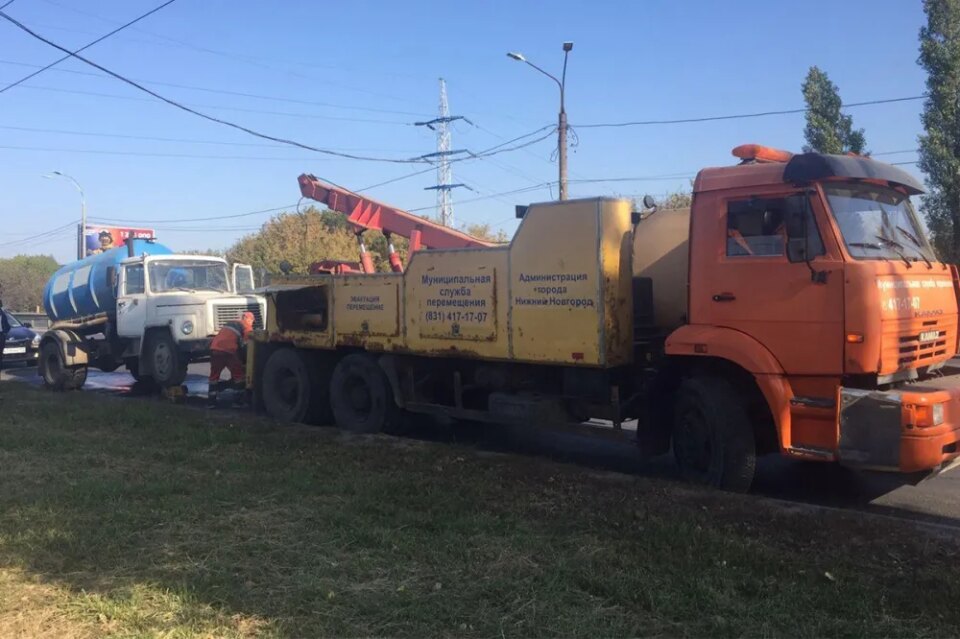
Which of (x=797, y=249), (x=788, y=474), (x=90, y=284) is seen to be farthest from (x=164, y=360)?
(x=797, y=249)

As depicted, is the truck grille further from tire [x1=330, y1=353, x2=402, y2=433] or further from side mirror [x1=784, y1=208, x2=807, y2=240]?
side mirror [x1=784, y1=208, x2=807, y2=240]

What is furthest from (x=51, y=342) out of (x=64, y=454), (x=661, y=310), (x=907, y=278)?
(x=907, y=278)

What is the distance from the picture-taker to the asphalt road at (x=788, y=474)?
683 centimetres

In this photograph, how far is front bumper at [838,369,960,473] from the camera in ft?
18.6

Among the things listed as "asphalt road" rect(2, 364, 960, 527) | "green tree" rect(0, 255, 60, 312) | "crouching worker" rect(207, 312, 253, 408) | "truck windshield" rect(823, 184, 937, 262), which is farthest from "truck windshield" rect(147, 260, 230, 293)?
"green tree" rect(0, 255, 60, 312)

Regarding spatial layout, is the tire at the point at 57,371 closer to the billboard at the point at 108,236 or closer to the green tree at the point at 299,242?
the billboard at the point at 108,236

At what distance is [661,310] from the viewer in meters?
7.95

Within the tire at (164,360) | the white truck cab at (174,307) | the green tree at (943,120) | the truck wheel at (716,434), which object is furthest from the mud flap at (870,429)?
the green tree at (943,120)

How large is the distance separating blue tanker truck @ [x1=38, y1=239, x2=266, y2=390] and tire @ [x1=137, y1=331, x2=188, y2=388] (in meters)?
0.02

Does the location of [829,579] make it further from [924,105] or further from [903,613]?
[924,105]

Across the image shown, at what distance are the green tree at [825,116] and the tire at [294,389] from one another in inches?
738

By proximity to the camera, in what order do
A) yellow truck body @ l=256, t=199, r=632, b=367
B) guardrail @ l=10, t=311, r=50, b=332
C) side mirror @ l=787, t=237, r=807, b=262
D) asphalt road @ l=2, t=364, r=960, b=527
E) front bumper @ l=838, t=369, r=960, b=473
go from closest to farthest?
front bumper @ l=838, t=369, r=960, b=473 → side mirror @ l=787, t=237, r=807, b=262 → asphalt road @ l=2, t=364, r=960, b=527 → yellow truck body @ l=256, t=199, r=632, b=367 → guardrail @ l=10, t=311, r=50, b=332

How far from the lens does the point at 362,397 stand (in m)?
10.6

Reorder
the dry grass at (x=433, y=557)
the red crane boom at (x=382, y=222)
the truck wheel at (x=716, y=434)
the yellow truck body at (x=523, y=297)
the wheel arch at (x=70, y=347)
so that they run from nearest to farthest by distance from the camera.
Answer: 1. the dry grass at (x=433, y=557)
2. the truck wheel at (x=716, y=434)
3. the yellow truck body at (x=523, y=297)
4. the red crane boom at (x=382, y=222)
5. the wheel arch at (x=70, y=347)
